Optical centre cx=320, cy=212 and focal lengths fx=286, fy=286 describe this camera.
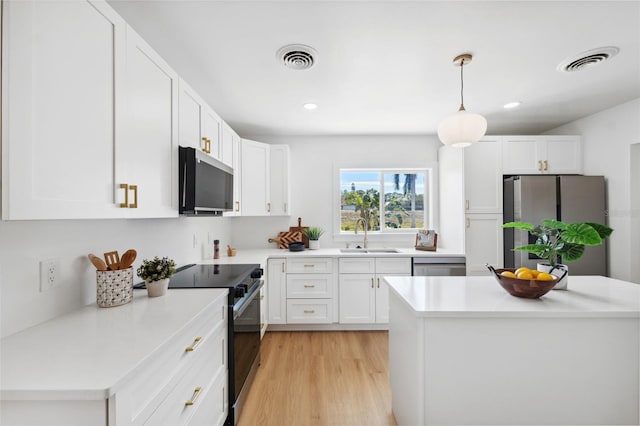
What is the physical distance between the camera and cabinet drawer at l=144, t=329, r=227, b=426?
1.07 metres

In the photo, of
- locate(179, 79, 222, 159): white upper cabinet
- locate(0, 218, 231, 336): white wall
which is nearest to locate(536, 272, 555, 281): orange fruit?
locate(179, 79, 222, 159): white upper cabinet

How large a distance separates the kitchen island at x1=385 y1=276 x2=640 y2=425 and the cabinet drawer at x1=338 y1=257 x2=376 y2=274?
77.2 inches

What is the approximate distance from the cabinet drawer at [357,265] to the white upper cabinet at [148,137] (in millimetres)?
2046

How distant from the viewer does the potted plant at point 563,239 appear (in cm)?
147

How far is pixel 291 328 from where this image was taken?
3350 millimetres

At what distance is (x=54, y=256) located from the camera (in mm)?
1269

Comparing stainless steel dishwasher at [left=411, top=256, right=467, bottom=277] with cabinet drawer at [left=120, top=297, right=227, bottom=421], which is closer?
cabinet drawer at [left=120, top=297, right=227, bottom=421]

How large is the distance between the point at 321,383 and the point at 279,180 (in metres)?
2.27

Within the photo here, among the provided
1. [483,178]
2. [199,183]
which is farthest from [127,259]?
[483,178]

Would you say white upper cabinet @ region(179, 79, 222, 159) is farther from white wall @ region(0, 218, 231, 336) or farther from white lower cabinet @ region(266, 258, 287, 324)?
white lower cabinet @ region(266, 258, 287, 324)

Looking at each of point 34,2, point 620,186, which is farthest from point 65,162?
point 620,186

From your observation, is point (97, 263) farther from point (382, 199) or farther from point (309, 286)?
point (382, 199)

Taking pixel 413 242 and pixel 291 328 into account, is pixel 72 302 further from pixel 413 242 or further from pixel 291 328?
pixel 413 242

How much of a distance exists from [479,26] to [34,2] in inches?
78.1
